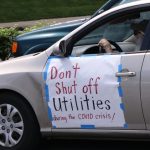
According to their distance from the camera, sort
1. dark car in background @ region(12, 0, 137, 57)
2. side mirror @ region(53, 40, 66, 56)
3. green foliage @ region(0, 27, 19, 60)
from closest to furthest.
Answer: side mirror @ region(53, 40, 66, 56) < dark car in background @ region(12, 0, 137, 57) < green foliage @ region(0, 27, 19, 60)

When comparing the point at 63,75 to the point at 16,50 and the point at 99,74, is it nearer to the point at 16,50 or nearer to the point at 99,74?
the point at 99,74

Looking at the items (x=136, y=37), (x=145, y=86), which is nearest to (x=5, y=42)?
(x=136, y=37)

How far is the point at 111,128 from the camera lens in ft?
19.8

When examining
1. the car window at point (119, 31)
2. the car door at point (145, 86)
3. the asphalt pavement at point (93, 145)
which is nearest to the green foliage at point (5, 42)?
the asphalt pavement at point (93, 145)

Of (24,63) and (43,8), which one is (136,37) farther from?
(43,8)

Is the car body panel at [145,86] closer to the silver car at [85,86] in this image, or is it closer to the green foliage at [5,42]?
the silver car at [85,86]

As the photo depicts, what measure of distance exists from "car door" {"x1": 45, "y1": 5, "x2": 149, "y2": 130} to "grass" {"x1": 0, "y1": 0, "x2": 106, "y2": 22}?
20.2m

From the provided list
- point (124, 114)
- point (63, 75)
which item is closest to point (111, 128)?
point (124, 114)

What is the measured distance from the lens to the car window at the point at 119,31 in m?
6.16

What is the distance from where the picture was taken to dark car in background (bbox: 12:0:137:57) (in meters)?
9.27

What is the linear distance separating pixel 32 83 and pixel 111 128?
96cm

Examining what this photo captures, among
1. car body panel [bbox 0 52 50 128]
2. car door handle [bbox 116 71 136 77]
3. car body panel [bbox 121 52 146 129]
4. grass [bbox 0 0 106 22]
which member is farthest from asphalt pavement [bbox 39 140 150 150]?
grass [bbox 0 0 106 22]

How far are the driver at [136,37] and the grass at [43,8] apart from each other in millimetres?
20108

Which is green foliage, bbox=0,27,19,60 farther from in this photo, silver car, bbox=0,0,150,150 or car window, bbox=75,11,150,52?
car window, bbox=75,11,150,52
